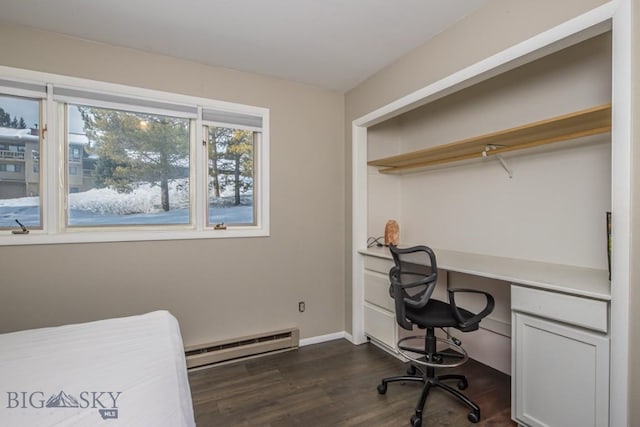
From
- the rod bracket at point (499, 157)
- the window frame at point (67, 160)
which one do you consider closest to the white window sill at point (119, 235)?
the window frame at point (67, 160)

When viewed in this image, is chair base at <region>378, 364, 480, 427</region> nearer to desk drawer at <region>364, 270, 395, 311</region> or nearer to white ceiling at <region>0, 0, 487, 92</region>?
desk drawer at <region>364, 270, 395, 311</region>

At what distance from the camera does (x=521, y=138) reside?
2082 mm

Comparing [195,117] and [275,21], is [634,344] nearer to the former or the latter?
[275,21]

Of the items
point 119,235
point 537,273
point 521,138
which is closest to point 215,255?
point 119,235

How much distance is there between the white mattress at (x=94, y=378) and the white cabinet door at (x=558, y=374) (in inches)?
67.7

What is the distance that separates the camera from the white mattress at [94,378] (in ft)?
3.00

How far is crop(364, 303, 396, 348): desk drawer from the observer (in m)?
2.69

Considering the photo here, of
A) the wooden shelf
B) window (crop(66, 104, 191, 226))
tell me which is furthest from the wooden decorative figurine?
window (crop(66, 104, 191, 226))

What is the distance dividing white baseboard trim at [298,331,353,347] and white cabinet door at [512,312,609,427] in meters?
1.67

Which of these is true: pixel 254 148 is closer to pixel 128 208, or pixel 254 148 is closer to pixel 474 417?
pixel 128 208

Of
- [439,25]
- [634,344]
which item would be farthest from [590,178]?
[439,25]

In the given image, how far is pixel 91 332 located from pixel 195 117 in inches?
71.0

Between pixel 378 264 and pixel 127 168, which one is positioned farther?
pixel 378 264

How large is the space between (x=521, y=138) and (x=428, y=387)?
175 centimetres
